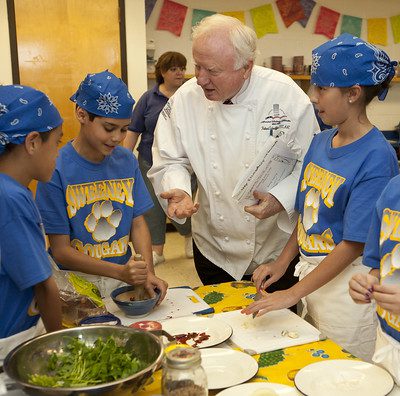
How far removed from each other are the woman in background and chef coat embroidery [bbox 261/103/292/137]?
1778 mm

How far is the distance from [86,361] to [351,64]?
1053mm

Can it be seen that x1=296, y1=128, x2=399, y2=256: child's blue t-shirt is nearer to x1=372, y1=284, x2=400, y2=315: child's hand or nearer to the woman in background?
x1=372, y1=284, x2=400, y2=315: child's hand

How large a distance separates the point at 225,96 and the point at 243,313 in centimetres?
84

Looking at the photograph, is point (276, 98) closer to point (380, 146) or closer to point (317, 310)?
point (380, 146)

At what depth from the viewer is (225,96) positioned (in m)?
1.90

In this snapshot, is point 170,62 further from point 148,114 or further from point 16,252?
point 16,252

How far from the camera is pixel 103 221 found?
169 cm

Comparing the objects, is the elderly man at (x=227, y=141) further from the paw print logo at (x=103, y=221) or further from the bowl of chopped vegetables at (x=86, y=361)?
the bowl of chopped vegetables at (x=86, y=361)

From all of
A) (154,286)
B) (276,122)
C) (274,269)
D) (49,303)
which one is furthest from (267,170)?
(49,303)

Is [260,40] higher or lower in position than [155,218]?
higher

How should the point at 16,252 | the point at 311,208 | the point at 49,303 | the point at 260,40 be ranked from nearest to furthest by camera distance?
the point at 16,252, the point at 49,303, the point at 311,208, the point at 260,40

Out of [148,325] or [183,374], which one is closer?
[183,374]

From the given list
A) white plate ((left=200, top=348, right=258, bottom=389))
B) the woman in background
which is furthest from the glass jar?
the woman in background

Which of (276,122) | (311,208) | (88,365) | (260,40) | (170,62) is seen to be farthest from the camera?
(260,40)
